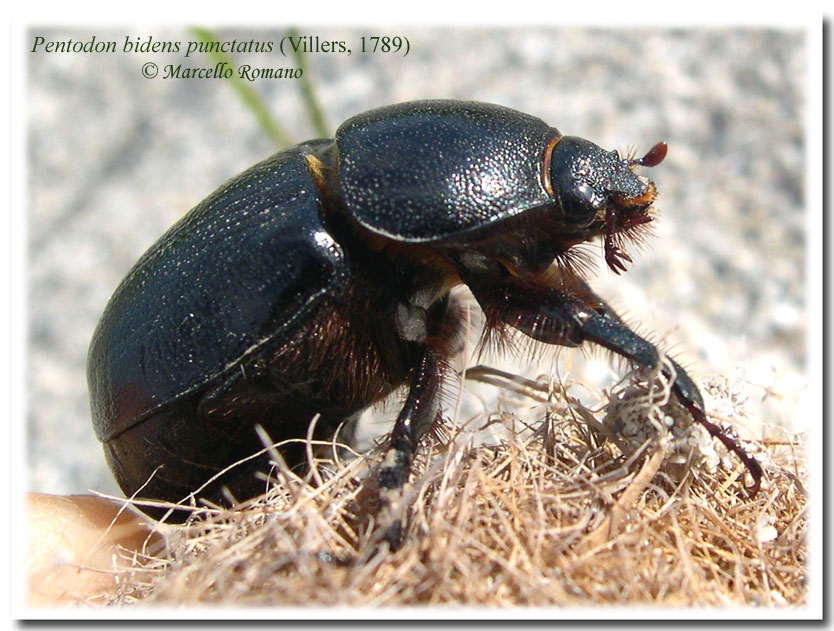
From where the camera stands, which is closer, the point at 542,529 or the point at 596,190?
the point at 542,529

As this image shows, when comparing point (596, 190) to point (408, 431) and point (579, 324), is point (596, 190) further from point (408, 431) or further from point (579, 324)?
point (408, 431)

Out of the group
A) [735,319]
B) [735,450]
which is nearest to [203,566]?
[735,450]

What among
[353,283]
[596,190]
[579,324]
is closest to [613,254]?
[596,190]

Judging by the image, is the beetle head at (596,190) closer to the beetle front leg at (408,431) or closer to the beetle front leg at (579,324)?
the beetle front leg at (579,324)

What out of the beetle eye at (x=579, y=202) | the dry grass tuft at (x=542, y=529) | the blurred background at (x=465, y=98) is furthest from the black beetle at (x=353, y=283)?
the blurred background at (x=465, y=98)

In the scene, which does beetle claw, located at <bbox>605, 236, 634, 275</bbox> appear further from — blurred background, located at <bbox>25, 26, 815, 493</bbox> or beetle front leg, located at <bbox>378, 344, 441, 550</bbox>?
blurred background, located at <bbox>25, 26, 815, 493</bbox>

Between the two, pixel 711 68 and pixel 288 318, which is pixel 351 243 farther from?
pixel 711 68
